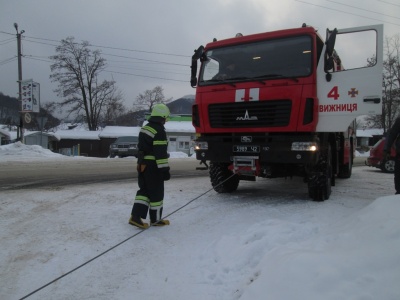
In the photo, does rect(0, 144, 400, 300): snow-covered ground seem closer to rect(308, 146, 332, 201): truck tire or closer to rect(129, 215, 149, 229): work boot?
rect(129, 215, 149, 229): work boot

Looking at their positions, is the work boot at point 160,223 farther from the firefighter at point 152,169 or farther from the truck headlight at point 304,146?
the truck headlight at point 304,146

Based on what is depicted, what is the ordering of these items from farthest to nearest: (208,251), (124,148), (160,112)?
(124,148)
(160,112)
(208,251)

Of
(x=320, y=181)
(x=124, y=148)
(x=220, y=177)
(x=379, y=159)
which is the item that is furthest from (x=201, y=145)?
(x=124, y=148)

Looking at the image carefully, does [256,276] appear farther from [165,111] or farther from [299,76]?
[299,76]

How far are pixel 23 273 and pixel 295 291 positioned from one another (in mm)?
2976

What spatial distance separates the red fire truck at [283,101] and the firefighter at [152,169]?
153 cm

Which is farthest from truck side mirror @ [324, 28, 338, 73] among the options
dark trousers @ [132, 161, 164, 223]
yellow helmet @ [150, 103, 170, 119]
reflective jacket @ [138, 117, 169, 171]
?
dark trousers @ [132, 161, 164, 223]

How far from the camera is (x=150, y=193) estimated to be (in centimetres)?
563

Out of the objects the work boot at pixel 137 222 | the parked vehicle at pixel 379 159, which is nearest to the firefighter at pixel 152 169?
the work boot at pixel 137 222

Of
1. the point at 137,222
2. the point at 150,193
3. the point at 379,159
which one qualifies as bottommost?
the point at 137,222

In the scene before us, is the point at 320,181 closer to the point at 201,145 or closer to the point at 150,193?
the point at 201,145

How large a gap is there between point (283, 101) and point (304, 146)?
84 centimetres

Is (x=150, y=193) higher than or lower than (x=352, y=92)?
lower

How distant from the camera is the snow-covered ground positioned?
3.05 meters
